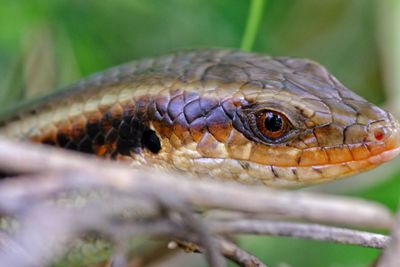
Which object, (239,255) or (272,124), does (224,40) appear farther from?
(239,255)

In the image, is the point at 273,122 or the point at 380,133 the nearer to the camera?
the point at 380,133

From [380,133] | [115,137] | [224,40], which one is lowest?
[380,133]

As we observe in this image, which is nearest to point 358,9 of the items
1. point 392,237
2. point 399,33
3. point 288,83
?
point 399,33

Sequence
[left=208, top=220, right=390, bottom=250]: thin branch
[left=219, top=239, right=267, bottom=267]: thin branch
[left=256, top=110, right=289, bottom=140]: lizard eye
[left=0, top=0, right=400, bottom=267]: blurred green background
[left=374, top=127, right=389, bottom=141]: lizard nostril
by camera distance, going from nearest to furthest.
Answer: [left=208, top=220, right=390, bottom=250]: thin branch
[left=219, top=239, right=267, bottom=267]: thin branch
[left=374, top=127, right=389, bottom=141]: lizard nostril
[left=256, top=110, right=289, bottom=140]: lizard eye
[left=0, top=0, right=400, bottom=267]: blurred green background

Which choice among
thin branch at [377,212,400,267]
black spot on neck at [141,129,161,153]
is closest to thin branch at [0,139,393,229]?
thin branch at [377,212,400,267]

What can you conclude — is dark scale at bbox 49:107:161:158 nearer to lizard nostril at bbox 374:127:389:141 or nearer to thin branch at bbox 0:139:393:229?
lizard nostril at bbox 374:127:389:141

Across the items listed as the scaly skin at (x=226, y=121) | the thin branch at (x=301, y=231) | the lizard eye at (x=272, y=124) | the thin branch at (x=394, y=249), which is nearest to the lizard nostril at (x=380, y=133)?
the scaly skin at (x=226, y=121)

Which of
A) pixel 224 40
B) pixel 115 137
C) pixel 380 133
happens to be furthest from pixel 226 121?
pixel 224 40
